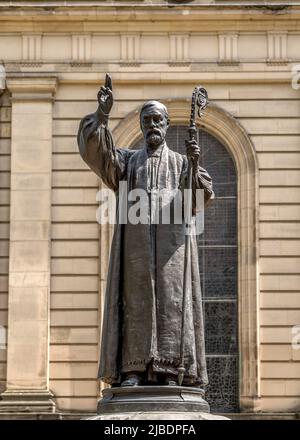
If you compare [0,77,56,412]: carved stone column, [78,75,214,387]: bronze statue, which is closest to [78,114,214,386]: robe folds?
[78,75,214,387]: bronze statue

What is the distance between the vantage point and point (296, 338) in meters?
28.5

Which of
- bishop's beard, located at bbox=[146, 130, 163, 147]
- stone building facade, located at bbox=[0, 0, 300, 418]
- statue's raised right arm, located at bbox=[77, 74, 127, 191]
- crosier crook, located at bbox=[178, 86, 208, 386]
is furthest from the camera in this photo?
stone building facade, located at bbox=[0, 0, 300, 418]

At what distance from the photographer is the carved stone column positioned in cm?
2828

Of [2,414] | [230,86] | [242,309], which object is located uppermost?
[230,86]

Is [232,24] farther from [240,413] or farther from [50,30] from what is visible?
[240,413]

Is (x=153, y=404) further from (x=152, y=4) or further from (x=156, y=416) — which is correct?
(x=152, y=4)

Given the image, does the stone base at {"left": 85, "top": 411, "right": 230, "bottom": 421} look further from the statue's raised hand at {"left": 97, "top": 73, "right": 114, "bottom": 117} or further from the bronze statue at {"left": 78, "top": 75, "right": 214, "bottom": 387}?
the statue's raised hand at {"left": 97, "top": 73, "right": 114, "bottom": 117}

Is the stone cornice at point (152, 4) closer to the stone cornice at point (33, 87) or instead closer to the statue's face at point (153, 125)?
the stone cornice at point (33, 87)

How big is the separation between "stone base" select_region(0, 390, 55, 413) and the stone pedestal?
53.1 ft

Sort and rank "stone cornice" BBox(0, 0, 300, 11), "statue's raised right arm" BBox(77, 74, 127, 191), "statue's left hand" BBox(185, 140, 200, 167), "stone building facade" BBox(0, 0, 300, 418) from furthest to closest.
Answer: "stone cornice" BBox(0, 0, 300, 11) → "stone building facade" BBox(0, 0, 300, 418) → "statue's raised right arm" BBox(77, 74, 127, 191) → "statue's left hand" BBox(185, 140, 200, 167)

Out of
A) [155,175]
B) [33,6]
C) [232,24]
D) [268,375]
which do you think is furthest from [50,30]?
[155,175]

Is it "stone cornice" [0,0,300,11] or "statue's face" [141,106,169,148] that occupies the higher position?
"stone cornice" [0,0,300,11]

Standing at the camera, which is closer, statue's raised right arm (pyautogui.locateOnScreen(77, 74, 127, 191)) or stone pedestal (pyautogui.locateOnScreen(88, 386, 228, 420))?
stone pedestal (pyautogui.locateOnScreen(88, 386, 228, 420))

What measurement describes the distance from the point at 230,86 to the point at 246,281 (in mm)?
4150
